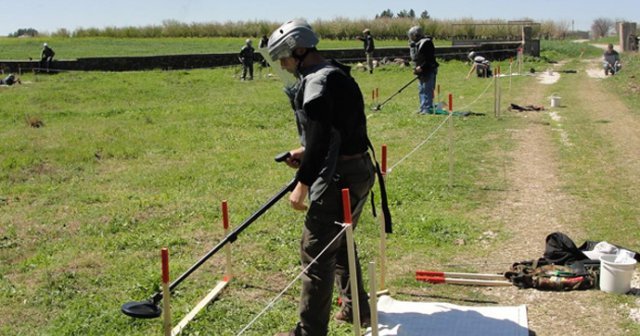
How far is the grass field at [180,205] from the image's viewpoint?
18.6 feet

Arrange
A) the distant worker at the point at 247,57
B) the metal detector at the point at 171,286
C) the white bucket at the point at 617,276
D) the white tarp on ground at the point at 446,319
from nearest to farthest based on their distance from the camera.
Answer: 1. the metal detector at the point at 171,286
2. the white tarp on ground at the point at 446,319
3. the white bucket at the point at 617,276
4. the distant worker at the point at 247,57

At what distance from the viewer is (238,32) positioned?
57156 mm

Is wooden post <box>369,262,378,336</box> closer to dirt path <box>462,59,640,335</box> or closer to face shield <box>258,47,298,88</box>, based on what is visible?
face shield <box>258,47,298,88</box>

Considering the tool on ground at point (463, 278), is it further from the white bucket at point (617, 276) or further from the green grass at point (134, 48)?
the green grass at point (134, 48)

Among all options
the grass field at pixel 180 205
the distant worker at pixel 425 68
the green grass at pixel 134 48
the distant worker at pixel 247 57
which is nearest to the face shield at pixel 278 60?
the grass field at pixel 180 205

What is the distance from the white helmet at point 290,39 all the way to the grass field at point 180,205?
1941 millimetres

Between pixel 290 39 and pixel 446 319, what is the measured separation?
7.50ft

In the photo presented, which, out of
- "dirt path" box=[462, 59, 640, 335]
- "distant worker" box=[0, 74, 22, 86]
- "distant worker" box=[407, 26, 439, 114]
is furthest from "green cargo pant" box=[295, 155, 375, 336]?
"distant worker" box=[0, 74, 22, 86]

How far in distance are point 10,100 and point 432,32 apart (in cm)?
3244

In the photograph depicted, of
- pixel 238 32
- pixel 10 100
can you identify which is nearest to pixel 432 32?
pixel 238 32

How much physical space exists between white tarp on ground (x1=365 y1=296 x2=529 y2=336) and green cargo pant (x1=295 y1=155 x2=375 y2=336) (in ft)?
2.00

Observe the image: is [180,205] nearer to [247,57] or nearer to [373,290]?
[373,290]

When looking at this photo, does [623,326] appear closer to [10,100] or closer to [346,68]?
[346,68]

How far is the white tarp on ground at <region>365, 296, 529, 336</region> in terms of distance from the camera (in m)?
4.91
